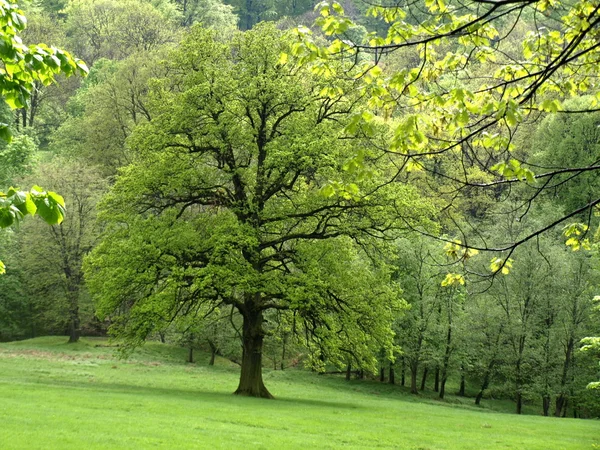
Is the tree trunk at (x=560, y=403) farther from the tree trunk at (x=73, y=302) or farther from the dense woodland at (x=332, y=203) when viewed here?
the tree trunk at (x=73, y=302)

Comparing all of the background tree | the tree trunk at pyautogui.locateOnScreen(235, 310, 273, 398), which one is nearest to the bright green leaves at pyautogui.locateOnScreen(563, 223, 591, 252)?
the tree trunk at pyautogui.locateOnScreen(235, 310, 273, 398)

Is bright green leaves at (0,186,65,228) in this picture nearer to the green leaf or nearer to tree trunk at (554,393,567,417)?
the green leaf

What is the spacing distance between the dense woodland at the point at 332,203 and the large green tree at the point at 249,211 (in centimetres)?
9

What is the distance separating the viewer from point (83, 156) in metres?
51.2

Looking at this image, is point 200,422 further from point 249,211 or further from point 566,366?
point 566,366

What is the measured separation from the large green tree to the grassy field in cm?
272

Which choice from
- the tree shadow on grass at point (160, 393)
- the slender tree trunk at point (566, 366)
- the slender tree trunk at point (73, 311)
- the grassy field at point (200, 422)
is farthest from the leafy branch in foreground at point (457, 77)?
the slender tree trunk at point (73, 311)

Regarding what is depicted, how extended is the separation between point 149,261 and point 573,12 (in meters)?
18.2

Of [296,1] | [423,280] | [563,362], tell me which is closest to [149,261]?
[423,280]

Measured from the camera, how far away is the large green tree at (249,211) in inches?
857

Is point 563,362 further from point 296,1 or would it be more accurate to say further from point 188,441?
point 296,1

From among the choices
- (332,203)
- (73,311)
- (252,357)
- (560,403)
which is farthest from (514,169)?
(73,311)

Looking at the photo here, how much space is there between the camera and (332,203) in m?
22.8

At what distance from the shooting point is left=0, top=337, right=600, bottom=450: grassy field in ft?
43.4
